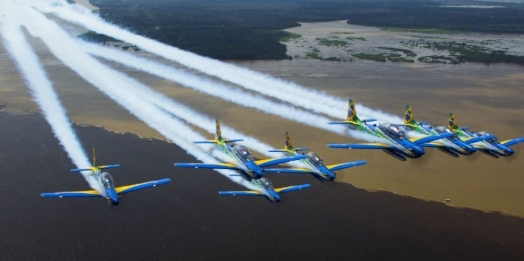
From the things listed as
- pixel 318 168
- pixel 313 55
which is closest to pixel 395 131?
pixel 318 168

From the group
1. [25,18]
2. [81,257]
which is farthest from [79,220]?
[25,18]

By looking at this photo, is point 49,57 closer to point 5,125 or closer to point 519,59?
point 5,125

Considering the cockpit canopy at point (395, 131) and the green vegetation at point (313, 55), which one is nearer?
the cockpit canopy at point (395, 131)

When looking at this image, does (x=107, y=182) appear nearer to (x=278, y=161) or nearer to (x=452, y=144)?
(x=278, y=161)

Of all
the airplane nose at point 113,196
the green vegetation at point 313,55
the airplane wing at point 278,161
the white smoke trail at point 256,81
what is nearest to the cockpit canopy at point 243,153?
the airplane wing at point 278,161

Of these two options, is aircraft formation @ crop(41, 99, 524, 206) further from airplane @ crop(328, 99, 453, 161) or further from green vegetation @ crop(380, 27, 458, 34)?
green vegetation @ crop(380, 27, 458, 34)

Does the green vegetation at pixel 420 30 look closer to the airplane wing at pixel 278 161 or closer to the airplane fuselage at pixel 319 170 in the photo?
the airplane fuselage at pixel 319 170
